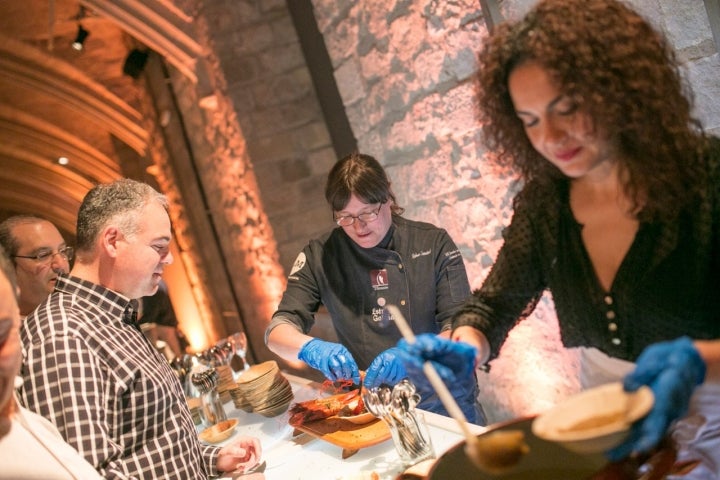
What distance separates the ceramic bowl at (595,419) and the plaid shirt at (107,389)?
1.29m

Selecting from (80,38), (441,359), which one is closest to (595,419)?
(441,359)

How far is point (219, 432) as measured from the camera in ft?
8.14

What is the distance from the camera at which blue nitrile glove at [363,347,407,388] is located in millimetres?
2070

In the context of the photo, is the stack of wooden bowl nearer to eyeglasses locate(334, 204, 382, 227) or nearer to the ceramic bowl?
eyeglasses locate(334, 204, 382, 227)

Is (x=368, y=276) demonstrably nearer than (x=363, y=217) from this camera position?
No

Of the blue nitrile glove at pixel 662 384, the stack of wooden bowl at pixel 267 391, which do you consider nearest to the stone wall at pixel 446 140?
the stack of wooden bowl at pixel 267 391

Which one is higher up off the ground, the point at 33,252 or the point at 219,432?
the point at 33,252

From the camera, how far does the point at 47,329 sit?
1.85 m

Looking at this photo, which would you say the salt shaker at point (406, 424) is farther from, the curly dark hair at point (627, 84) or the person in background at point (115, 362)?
the curly dark hair at point (627, 84)

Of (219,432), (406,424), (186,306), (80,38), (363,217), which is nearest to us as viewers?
(406,424)

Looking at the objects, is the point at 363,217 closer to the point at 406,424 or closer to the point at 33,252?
the point at 406,424

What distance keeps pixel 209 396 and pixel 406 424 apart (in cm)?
126

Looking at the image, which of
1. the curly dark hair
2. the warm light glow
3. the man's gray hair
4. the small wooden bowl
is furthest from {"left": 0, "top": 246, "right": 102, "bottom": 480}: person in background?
the warm light glow

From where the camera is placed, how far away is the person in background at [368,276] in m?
2.60
